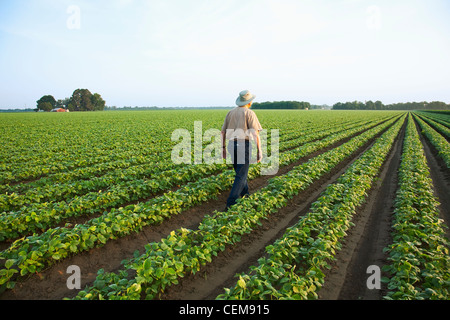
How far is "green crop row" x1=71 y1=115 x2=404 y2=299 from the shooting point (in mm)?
3012

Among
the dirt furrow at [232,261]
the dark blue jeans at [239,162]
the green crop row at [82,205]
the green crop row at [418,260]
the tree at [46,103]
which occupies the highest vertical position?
the tree at [46,103]

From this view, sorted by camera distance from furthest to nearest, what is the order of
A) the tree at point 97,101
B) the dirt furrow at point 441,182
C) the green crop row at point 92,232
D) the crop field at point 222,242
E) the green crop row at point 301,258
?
the tree at point 97,101
the dirt furrow at point 441,182
the green crop row at point 92,232
the crop field at point 222,242
the green crop row at point 301,258

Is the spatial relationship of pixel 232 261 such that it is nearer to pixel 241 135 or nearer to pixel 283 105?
A: pixel 241 135

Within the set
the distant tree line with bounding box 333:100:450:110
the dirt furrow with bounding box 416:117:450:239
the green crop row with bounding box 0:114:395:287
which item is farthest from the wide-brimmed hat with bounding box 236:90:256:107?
the distant tree line with bounding box 333:100:450:110

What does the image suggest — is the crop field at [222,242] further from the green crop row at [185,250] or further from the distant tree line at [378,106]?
the distant tree line at [378,106]

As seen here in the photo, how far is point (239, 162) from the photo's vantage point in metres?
5.66

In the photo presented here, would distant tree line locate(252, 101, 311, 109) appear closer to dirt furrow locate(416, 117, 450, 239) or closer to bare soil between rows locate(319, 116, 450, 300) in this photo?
dirt furrow locate(416, 117, 450, 239)

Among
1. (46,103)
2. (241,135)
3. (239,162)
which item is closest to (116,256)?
(239,162)

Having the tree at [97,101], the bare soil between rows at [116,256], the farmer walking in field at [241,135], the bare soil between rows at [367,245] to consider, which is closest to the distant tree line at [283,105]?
the tree at [97,101]

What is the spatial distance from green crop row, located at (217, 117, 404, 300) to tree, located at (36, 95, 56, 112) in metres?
125

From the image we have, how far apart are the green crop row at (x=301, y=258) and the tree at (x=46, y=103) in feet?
409

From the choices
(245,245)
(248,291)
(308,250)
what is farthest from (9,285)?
(308,250)

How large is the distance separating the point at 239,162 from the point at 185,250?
8.17 ft

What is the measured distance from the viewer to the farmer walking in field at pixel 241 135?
218 inches
